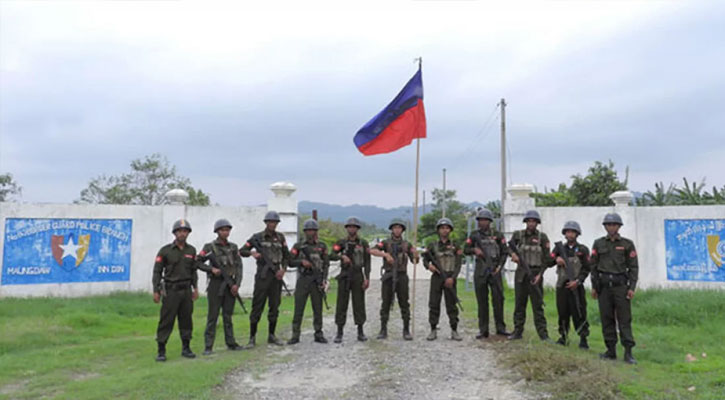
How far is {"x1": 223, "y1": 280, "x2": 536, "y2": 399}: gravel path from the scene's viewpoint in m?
5.05

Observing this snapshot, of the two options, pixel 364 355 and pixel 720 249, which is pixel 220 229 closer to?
pixel 364 355

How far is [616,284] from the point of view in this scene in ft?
20.6

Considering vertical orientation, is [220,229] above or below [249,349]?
above

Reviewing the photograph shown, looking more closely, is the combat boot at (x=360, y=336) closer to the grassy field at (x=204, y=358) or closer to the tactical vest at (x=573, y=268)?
the grassy field at (x=204, y=358)

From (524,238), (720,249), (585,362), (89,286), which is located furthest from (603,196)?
(89,286)

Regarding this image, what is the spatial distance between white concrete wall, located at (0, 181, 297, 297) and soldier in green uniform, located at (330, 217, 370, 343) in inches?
→ 193

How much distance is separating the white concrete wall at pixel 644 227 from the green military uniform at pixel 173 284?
8.23 metres

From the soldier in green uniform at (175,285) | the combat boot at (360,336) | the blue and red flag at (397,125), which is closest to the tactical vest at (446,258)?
the combat boot at (360,336)

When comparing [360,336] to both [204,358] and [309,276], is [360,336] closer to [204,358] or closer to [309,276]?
[309,276]

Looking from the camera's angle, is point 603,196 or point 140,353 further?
point 603,196

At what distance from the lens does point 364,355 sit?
6570 millimetres

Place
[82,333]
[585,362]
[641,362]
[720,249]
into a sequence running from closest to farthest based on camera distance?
[585,362] → [641,362] → [82,333] → [720,249]

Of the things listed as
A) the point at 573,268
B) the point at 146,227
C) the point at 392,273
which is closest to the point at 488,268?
the point at 573,268

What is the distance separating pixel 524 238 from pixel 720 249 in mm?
6109
